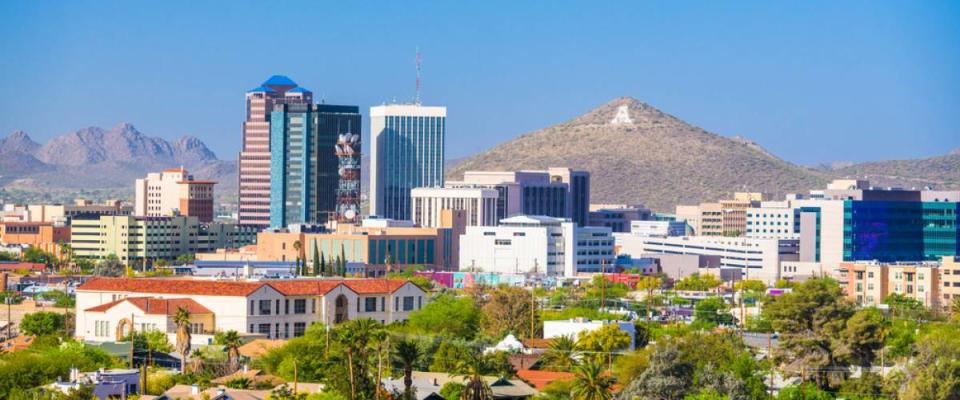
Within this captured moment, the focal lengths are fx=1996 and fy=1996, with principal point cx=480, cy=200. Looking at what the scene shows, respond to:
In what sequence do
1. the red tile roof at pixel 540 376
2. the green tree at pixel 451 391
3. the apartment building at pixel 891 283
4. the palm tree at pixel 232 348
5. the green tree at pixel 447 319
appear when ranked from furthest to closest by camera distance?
the apartment building at pixel 891 283 < the green tree at pixel 447 319 < the palm tree at pixel 232 348 < the red tile roof at pixel 540 376 < the green tree at pixel 451 391

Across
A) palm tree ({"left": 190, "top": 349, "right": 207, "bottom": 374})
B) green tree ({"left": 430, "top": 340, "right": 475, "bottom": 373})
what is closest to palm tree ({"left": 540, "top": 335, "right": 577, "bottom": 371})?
green tree ({"left": 430, "top": 340, "right": 475, "bottom": 373})

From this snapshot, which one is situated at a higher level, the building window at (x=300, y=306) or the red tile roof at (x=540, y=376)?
the building window at (x=300, y=306)

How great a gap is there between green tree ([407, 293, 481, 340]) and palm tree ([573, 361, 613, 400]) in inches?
1107

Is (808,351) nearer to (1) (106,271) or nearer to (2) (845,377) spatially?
(2) (845,377)

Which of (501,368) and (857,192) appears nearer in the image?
(501,368)

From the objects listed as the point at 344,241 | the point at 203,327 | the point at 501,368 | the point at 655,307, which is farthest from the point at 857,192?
the point at 501,368

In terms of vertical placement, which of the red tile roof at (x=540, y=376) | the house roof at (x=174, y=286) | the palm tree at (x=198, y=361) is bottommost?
the red tile roof at (x=540, y=376)

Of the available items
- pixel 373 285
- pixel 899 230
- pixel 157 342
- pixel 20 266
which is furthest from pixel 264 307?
pixel 899 230

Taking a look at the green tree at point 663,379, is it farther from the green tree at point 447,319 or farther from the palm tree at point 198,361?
the green tree at point 447,319

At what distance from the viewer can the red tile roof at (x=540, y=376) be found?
3005 inches

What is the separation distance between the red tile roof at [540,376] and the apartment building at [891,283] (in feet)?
212

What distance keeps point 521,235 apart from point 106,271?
41288mm

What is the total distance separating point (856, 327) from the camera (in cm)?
8506

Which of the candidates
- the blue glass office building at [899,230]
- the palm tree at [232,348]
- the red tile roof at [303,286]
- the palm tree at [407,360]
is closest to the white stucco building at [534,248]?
the blue glass office building at [899,230]
